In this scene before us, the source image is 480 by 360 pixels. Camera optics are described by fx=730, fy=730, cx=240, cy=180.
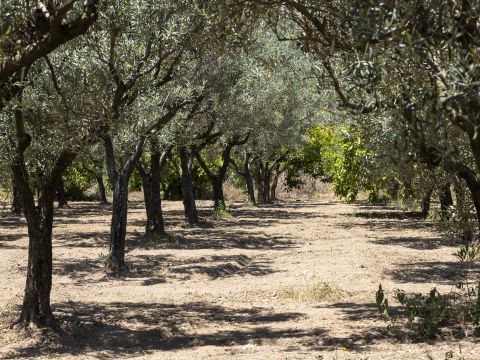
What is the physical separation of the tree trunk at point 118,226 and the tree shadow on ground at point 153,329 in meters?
4.11

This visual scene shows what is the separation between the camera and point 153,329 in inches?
462

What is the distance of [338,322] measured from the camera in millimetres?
11812

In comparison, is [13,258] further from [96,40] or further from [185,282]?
[96,40]

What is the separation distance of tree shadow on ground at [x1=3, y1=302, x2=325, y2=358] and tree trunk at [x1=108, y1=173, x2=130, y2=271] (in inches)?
162

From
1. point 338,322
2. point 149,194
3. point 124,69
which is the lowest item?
point 338,322

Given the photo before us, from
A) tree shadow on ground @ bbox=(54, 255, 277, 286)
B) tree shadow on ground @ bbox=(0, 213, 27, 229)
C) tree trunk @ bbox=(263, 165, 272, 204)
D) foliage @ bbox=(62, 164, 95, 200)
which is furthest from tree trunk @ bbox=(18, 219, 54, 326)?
foliage @ bbox=(62, 164, 95, 200)

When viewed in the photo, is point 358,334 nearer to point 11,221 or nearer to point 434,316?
point 434,316

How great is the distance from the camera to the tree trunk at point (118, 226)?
703 inches

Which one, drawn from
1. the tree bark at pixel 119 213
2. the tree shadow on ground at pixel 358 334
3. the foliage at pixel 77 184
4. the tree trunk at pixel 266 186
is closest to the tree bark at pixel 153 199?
the tree bark at pixel 119 213

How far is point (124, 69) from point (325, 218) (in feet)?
81.2

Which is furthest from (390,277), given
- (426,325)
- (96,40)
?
(96,40)

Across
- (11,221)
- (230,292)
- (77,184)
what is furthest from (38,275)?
(77,184)

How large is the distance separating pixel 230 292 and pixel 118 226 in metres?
4.13

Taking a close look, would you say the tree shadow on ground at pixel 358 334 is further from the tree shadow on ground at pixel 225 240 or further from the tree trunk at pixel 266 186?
the tree trunk at pixel 266 186
